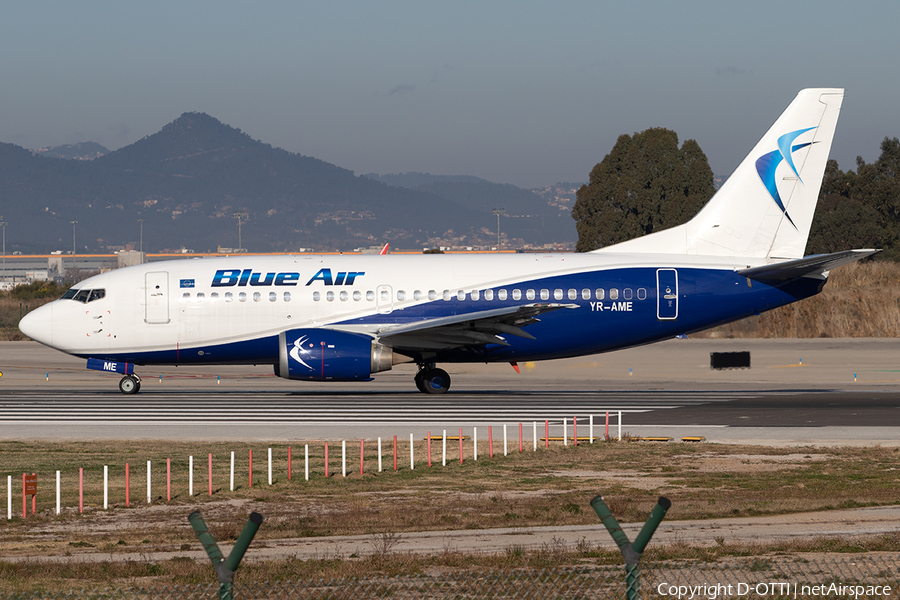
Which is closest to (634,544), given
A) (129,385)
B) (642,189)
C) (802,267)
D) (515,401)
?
(515,401)

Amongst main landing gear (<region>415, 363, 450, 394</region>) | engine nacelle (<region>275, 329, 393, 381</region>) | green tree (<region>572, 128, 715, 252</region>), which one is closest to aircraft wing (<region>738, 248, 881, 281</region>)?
main landing gear (<region>415, 363, 450, 394</region>)

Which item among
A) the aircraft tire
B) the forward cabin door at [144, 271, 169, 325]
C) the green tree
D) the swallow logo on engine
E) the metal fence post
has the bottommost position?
the aircraft tire

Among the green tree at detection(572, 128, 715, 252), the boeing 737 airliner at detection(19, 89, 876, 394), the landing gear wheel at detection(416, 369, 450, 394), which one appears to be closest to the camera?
the boeing 737 airliner at detection(19, 89, 876, 394)

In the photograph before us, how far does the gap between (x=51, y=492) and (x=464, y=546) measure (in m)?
9.38

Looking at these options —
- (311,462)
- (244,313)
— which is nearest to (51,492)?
(311,462)

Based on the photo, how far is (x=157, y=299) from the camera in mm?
37625

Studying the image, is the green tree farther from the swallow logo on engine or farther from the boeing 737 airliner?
the swallow logo on engine

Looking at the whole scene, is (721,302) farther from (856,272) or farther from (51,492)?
(856,272)

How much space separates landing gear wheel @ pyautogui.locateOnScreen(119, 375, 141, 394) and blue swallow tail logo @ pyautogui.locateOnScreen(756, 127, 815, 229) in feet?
82.8

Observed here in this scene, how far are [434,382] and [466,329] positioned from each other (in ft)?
10.3

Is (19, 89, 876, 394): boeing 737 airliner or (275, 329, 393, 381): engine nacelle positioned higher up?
(19, 89, 876, 394): boeing 737 airliner

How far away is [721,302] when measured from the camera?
3697 cm

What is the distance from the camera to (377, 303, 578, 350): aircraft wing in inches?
1396

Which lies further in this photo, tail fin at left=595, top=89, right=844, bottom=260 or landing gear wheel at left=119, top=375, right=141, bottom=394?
landing gear wheel at left=119, top=375, right=141, bottom=394
